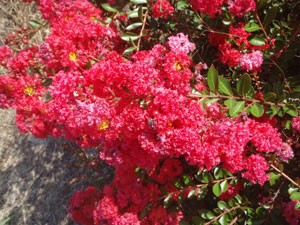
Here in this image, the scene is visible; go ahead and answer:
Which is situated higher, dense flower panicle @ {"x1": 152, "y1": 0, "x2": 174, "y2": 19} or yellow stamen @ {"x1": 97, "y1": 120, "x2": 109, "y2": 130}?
dense flower panicle @ {"x1": 152, "y1": 0, "x2": 174, "y2": 19}

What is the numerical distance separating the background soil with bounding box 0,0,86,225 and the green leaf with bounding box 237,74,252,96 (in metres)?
2.20

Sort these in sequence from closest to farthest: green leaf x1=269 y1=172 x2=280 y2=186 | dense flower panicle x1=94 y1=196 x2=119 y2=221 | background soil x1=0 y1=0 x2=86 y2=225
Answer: green leaf x1=269 y1=172 x2=280 y2=186, dense flower panicle x1=94 y1=196 x2=119 y2=221, background soil x1=0 y1=0 x2=86 y2=225

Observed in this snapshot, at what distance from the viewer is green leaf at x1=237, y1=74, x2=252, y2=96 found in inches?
41.3

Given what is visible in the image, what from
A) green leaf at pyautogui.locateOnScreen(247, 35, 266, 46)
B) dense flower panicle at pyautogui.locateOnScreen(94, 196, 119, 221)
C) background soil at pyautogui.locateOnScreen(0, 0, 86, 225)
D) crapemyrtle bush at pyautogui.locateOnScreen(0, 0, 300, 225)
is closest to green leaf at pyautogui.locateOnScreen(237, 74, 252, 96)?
crapemyrtle bush at pyautogui.locateOnScreen(0, 0, 300, 225)

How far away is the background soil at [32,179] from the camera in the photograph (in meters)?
2.87

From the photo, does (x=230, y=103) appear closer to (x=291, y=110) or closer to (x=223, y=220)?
(x=291, y=110)

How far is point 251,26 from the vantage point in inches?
48.2

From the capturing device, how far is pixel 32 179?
10.1 ft

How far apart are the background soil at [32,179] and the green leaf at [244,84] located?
2200 mm

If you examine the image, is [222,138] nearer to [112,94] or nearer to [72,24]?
[112,94]

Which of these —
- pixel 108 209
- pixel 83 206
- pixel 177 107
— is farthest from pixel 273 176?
pixel 83 206

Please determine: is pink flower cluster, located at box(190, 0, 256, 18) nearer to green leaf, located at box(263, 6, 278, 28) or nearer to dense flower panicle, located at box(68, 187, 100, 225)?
green leaf, located at box(263, 6, 278, 28)

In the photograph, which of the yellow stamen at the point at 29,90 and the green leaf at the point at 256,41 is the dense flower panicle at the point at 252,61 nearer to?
the green leaf at the point at 256,41

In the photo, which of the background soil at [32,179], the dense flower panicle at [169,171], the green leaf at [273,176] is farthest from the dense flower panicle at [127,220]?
the background soil at [32,179]
